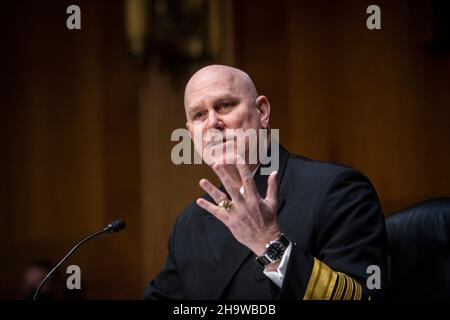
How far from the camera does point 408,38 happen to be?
15.1 feet

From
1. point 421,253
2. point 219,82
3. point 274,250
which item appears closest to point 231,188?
point 274,250

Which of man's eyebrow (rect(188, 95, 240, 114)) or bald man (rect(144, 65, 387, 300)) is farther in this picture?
man's eyebrow (rect(188, 95, 240, 114))

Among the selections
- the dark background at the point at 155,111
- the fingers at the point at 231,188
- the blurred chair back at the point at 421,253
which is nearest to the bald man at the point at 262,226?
the fingers at the point at 231,188

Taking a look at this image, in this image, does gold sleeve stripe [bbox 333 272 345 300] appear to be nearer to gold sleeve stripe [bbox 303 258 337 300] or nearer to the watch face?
gold sleeve stripe [bbox 303 258 337 300]

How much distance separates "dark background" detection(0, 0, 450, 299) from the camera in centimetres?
459

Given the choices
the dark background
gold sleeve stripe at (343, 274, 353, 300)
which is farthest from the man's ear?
the dark background

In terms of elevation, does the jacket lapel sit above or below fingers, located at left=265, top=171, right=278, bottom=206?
below

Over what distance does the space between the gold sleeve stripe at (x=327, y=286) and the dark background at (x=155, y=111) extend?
2.53 m

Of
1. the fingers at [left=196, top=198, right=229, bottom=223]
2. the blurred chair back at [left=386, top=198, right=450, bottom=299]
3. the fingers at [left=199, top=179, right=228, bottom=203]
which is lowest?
the blurred chair back at [left=386, top=198, right=450, bottom=299]

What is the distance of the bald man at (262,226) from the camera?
201 cm

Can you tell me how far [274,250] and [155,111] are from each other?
10.2 ft

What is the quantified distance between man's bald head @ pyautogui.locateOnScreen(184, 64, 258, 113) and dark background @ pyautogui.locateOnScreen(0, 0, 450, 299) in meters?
2.27

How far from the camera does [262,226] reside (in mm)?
2000

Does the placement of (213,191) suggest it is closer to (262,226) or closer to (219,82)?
(262,226)
